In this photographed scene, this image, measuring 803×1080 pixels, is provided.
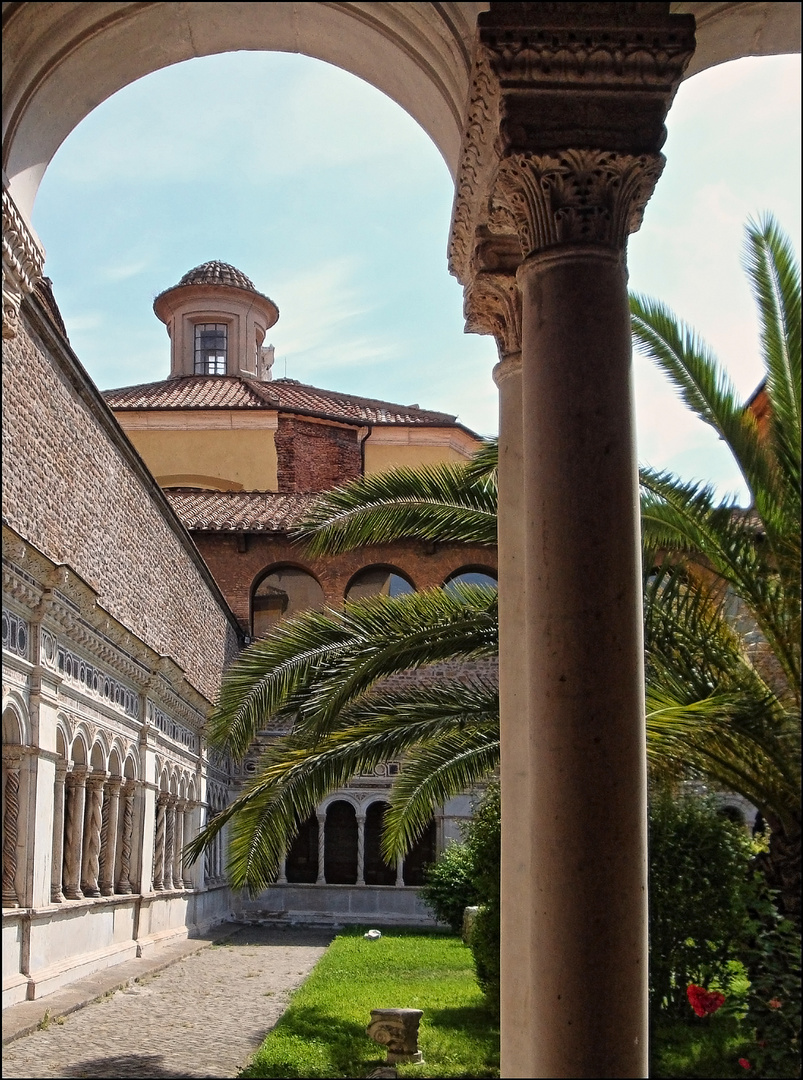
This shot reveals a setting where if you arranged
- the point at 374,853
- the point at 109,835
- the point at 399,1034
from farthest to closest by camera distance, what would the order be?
the point at 374,853 < the point at 109,835 < the point at 399,1034

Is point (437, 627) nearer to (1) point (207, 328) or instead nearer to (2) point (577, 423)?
(2) point (577, 423)

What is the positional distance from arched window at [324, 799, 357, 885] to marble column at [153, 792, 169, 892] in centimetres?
724

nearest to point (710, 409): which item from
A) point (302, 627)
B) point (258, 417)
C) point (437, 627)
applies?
point (437, 627)

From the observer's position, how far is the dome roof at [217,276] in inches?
1302

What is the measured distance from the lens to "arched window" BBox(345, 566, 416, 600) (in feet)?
86.1

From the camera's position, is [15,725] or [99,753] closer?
[15,725]

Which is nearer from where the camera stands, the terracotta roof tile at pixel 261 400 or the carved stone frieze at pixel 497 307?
the carved stone frieze at pixel 497 307

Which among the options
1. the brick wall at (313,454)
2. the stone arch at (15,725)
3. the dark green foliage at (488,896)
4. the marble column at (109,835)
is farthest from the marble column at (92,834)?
the brick wall at (313,454)

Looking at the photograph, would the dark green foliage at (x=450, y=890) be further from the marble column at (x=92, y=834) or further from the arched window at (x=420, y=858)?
the arched window at (x=420, y=858)

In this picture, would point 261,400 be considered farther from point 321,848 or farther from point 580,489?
point 580,489

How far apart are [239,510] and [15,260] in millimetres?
21938

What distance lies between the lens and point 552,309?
13.3 ft

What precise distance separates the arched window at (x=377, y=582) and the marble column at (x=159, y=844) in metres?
8.18

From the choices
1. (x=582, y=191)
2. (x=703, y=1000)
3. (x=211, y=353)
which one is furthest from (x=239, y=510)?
(x=582, y=191)
